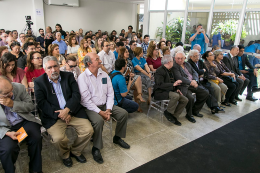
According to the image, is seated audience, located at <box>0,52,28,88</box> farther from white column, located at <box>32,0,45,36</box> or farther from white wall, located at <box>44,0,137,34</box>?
white wall, located at <box>44,0,137,34</box>

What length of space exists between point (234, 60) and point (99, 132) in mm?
4168

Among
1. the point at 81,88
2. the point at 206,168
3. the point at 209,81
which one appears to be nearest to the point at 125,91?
the point at 81,88

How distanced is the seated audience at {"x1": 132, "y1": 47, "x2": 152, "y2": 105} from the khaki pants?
1.96 m

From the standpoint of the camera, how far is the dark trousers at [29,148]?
1.84 metres

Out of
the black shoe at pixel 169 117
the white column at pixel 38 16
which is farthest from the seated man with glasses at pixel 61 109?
the white column at pixel 38 16

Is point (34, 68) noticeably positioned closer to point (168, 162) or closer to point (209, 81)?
point (168, 162)

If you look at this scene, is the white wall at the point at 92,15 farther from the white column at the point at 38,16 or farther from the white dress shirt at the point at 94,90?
the white dress shirt at the point at 94,90

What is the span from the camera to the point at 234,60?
195 inches

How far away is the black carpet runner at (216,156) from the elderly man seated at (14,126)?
147 cm

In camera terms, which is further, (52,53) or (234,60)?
(234,60)

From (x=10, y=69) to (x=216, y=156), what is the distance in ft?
8.69

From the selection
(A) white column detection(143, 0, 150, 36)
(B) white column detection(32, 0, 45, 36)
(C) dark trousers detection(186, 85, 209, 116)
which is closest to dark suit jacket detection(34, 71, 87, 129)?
(C) dark trousers detection(186, 85, 209, 116)

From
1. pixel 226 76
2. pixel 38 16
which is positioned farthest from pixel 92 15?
pixel 226 76

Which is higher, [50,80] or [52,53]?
[52,53]
